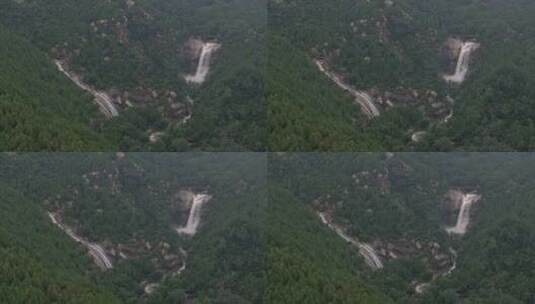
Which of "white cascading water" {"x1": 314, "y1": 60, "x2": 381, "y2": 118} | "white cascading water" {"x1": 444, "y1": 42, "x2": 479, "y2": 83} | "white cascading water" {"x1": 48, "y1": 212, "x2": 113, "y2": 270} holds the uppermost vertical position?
"white cascading water" {"x1": 444, "y1": 42, "x2": 479, "y2": 83}

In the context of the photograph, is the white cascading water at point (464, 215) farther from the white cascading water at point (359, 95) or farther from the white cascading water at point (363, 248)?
the white cascading water at point (359, 95)

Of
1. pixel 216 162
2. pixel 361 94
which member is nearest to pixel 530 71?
pixel 361 94

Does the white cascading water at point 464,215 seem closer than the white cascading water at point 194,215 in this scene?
Yes

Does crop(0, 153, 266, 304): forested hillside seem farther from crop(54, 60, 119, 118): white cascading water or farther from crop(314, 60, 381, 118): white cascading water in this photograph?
crop(314, 60, 381, 118): white cascading water

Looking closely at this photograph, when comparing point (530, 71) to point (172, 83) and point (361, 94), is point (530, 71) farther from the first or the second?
point (172, 83)

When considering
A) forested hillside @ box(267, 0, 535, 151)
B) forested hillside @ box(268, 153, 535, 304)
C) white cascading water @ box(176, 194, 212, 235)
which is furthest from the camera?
white cascading water @ box(176, 194, 212, 235)

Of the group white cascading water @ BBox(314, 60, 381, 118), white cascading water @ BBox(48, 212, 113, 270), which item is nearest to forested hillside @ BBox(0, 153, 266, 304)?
white cascading water @ BBox(48, 212, 113, 270)

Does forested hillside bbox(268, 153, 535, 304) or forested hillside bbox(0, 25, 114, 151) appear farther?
forested hillside bbox(0, 25, 114, 151)

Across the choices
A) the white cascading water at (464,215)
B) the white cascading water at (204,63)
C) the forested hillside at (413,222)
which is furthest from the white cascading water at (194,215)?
the white cascading water at (464,215)
